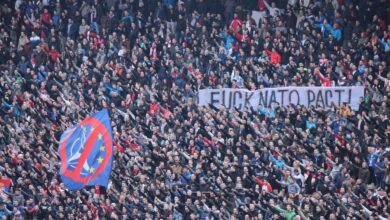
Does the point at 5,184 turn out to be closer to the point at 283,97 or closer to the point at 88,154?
the point at 88,154

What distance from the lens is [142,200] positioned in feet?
103

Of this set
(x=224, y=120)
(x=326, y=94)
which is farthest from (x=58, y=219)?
(x=326, y=94)

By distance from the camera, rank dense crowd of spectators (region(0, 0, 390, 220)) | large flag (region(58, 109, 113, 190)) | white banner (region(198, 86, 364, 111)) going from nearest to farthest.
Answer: large flag (region(58, 109, 113, 190)), dense crowd of spectators (region(0, 0, 390, 220)), white banner (region(198, 86, 364, 111))

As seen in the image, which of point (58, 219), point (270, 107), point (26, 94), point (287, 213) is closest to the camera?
point (287, 213)

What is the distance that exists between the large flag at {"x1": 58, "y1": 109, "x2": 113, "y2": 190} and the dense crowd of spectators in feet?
3.99

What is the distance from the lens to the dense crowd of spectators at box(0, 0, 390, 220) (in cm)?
3078

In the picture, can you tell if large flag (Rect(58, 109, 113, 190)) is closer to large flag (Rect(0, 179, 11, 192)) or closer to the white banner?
large flag (Rect(0, 179, 11, 192))

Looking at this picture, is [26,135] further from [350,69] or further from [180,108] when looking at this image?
[350,69]

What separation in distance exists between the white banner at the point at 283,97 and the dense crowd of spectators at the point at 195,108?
282 millimetres

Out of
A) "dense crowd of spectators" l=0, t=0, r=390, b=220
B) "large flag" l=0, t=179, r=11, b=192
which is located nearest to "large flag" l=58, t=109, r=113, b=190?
"dense crowd of spectators" l=0, t=0, r=390, b=220

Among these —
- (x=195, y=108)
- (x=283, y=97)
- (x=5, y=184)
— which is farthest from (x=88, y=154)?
(x=283, y=97)

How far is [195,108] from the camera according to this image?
34.6 m

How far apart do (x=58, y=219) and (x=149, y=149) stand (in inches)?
110

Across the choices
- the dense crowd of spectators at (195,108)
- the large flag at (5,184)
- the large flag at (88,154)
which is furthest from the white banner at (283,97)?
the large flag at (5,184)
